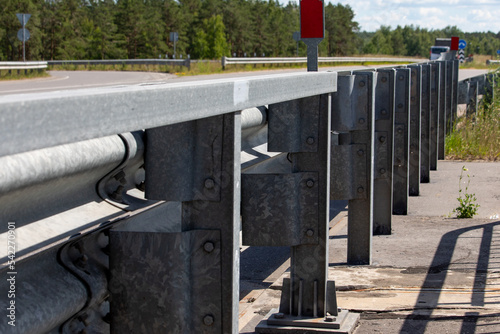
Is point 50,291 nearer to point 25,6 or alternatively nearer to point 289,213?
point 289,213

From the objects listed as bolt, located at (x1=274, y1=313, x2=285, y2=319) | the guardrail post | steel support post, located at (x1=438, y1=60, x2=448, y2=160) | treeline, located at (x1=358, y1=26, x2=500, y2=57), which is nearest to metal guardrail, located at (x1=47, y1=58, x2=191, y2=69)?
steel support post, located at (x1=438, y1=60, x2=448, y2=160)

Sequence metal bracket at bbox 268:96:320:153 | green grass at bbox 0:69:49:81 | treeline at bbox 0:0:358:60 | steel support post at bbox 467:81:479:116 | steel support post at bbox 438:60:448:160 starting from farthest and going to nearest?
treeline at bbox 0:0:358:60
green grass at bbox 0:69:49:81
steel support post at bbox 467:81:479:116
steel support post at bbox 438:60:448:160
metal bracket at bbox 268:96:320:153

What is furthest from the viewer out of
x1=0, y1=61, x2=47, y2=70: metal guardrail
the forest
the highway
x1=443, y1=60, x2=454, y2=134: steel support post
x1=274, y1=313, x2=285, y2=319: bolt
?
the forest

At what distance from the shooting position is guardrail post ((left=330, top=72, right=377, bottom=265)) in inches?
197

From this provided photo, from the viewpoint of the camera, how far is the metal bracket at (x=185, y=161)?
2.07 meters

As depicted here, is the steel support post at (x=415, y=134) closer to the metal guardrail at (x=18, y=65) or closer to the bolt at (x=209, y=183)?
the bolt at (x=209, y=183)

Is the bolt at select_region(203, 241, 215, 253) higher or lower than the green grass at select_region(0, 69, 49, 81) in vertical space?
higher

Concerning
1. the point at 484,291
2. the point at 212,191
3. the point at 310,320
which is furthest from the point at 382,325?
the point at 212,191

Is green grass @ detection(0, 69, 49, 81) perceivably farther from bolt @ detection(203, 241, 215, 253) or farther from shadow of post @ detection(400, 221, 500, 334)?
bolt @ detection(203, 241, 215, 253)

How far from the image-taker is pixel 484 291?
15.1 feet

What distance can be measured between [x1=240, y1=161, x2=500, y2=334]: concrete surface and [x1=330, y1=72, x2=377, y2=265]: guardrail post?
0.71ft

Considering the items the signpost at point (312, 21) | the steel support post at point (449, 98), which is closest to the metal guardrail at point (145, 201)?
the signpost at point (312, 21)

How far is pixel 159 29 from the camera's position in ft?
292

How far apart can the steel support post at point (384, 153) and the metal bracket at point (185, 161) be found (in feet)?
14.2
